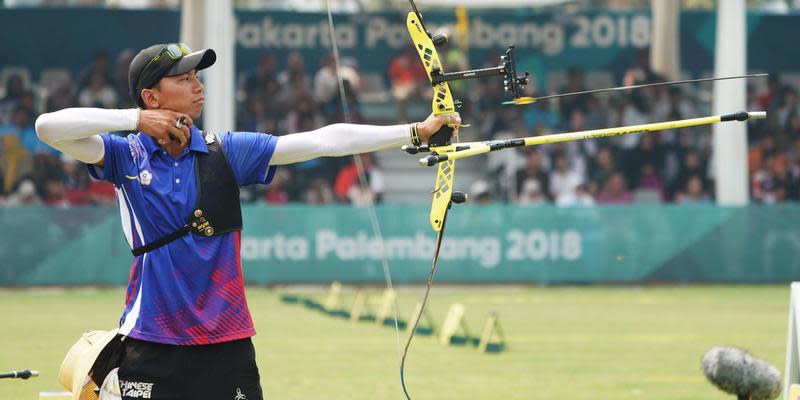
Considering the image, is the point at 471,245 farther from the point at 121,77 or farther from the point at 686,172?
the point at 121,77

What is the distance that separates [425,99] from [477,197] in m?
6.13

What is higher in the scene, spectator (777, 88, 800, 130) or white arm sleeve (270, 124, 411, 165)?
spectator (777, 88, 800, 130)

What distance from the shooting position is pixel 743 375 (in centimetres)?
851

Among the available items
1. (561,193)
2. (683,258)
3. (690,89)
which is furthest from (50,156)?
(690,89)

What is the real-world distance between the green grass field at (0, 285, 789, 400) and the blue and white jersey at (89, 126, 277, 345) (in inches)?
199

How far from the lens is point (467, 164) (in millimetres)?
29906

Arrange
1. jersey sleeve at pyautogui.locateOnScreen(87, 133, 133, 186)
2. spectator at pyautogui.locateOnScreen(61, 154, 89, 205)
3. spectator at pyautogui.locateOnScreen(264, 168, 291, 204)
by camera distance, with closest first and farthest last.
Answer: jersey sleeve at pyautogui.locateOnScreen(87, 133, 133, 186), spectator at pyautogui.locateOnScreen(61, 154, 89, 205), spectator at pyautogui.locateOnScreen(264, 168, 291, 204)

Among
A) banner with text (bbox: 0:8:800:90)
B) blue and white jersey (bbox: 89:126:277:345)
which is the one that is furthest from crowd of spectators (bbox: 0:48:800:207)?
blue and white jersey (bbox: 89:126:277:345)

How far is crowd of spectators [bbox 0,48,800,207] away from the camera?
25953mm

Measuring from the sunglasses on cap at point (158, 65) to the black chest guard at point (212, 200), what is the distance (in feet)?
1.11

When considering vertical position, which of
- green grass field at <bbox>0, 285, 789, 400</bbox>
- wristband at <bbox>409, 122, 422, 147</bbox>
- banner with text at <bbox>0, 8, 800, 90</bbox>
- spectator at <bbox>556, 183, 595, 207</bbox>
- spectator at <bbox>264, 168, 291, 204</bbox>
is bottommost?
green grass field at <bbox>0, 285, 789, 400</bbox>

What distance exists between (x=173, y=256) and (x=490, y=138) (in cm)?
2364

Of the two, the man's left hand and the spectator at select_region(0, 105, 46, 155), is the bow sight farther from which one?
the spectator at select_region(0, 105, 46, 155)

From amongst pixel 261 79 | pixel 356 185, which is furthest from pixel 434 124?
pixel 261 79
